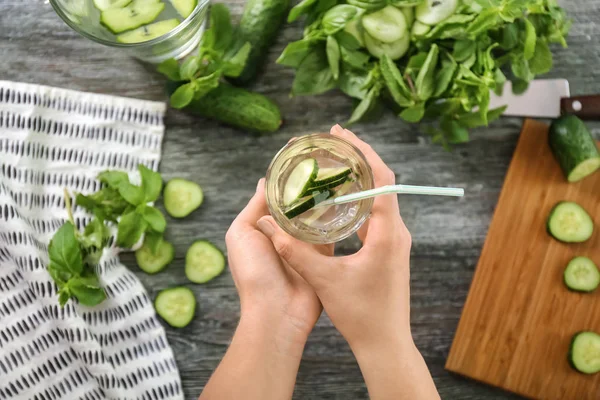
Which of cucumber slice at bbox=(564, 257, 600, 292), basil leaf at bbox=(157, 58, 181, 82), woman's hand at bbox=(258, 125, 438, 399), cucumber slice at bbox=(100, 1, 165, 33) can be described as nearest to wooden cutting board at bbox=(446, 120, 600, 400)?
cucumber slice at bbox=(564, 257, 600, 292)

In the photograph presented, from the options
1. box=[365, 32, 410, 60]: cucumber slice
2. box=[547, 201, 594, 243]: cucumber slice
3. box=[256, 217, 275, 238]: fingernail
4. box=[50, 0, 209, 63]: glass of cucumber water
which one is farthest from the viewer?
box=[547, 201, 594, 243]: cucumber slice

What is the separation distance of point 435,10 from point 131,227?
3.17 ft

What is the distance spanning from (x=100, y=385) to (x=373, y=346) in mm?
807

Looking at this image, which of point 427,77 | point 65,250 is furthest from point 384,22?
point 65,250

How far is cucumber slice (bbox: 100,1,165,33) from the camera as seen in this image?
1.31m

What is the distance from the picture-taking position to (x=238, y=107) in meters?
1.48

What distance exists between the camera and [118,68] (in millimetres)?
1591

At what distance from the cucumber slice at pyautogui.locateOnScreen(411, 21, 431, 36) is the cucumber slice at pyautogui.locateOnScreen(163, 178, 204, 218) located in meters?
0.74

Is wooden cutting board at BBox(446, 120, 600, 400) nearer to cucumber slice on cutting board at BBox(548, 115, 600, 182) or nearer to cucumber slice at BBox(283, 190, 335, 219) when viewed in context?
cucumber slice on cutting board at BBox(548, 115, 600, 182)

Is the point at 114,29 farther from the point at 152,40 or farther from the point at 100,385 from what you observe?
the point at 100,385

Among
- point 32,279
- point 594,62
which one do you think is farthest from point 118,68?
point 594,62

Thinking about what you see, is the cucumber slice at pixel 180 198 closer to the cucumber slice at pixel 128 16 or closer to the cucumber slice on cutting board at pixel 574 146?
the cucumber slice at pixel 128 16

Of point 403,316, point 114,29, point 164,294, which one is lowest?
point 164,294

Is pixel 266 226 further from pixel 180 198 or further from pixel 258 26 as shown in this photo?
pixel 258 26
